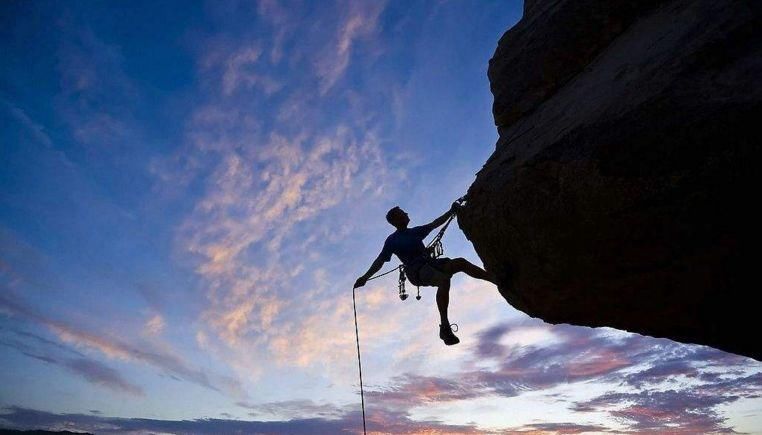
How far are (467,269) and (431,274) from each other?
0.80 m

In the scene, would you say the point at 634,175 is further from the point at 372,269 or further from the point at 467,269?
the point at 372,269

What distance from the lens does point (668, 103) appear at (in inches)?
174

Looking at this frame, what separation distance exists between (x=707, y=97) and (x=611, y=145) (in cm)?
93

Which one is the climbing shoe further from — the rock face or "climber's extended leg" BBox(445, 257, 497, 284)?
the rock face

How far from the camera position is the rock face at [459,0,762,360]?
4262 millimetres

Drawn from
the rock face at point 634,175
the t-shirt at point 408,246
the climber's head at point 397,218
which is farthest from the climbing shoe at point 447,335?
the climber's head at point 397,218

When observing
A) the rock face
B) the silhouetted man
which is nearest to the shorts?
the silhouetted man

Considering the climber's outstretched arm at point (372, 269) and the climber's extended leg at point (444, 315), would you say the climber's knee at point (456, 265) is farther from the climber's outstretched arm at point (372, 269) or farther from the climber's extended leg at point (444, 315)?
the climber's outstretched arm at point (372, 269)

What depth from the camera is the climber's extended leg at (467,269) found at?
24.5ft

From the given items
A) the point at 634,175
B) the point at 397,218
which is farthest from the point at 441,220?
the point at 634,175

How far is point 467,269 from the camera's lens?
7844mm

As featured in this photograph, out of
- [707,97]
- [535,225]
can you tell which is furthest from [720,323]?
[707,97]

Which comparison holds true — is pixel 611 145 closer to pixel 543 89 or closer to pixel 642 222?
pixel 642 222

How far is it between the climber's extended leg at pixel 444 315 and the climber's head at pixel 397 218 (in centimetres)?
162
